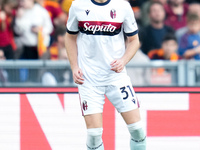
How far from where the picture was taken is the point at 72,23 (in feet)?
15.1

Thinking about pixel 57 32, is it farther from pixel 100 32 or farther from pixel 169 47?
pixel 100 32

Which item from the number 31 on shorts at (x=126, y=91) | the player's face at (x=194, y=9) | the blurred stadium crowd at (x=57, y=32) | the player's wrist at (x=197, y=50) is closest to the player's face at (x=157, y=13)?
the blurred stadium crowd at (x=57, y=32)

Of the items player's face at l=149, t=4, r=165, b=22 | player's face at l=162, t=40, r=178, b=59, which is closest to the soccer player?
player's face at l=162, t=40, r=178, b=59

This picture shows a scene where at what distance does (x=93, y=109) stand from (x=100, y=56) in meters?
0.49

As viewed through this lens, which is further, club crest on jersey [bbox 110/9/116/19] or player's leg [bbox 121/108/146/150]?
player's leg [bbox 121/108/146/150]

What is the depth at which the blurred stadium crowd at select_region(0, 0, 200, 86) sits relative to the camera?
320 inches

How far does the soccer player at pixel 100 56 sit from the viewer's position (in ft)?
14.7

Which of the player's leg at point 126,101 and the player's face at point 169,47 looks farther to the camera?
the player's face at point 169,47

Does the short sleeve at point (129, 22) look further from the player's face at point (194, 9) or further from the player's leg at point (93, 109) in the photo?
the player's face at point (194, 9)

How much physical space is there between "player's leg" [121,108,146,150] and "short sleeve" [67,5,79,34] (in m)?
0.90

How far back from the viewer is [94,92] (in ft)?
15.1

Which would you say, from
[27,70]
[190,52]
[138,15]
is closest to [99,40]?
[27,70]

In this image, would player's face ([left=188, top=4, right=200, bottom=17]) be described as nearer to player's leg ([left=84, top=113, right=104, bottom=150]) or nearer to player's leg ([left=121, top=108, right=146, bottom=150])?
player's leg ([left=121, top=108, right=146, bottom=150])

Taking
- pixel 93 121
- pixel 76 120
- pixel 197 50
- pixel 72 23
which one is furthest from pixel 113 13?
pixel 197 50
